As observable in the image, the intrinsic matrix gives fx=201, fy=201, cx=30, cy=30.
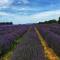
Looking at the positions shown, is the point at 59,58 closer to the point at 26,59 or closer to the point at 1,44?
the point at 26,59

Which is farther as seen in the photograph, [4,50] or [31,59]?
[4,50]

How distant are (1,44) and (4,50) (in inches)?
17.0

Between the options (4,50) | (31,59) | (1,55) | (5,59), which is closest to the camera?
(31,59)

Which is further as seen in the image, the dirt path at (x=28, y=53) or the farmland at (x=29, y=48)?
the farmland at (x=29, y=48)

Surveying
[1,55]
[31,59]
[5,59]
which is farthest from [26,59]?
[1,55]

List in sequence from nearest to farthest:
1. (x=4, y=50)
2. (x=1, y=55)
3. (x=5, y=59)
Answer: (x=5, y=59)
(x=1, y=55)
(x=4, y=50)

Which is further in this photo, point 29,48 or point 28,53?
point 29,48

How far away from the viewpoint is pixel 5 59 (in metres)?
9.41

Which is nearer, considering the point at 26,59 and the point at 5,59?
the point at 26,59

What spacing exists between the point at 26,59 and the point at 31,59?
0.19 meters

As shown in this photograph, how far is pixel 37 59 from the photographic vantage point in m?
7.64

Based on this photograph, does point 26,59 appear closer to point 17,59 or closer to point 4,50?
point 17,59

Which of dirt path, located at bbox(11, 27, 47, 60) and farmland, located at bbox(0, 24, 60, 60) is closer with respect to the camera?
dirt path, located at bbox(11, 27, 47, 60)

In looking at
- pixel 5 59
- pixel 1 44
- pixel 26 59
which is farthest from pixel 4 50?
pixel 26 59
